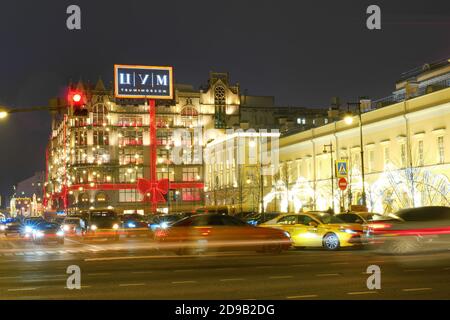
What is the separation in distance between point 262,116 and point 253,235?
9666 cm

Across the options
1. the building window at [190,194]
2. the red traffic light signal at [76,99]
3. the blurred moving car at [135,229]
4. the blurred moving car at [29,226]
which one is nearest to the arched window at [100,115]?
the building window at [190,194]

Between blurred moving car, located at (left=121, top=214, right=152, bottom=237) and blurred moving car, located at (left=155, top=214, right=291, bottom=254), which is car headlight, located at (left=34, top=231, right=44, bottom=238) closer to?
blurred moving car, located at (left=121, top=214, right=152, bottom=237)

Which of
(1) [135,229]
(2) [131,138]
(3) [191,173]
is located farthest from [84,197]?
(1) [135,229]

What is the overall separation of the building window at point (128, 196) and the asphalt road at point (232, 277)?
91.4 metres

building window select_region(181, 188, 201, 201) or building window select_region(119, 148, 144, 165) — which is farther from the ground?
building window select_region(119, 148, 144, 165)

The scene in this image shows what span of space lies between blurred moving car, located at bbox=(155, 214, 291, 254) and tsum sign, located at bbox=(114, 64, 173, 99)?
68.7 m

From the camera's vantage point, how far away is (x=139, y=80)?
305ft

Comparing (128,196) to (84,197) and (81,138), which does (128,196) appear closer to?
(84,197)

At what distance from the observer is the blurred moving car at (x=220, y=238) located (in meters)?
24.7

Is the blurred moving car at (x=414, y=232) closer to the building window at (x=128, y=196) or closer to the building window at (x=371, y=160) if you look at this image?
the building window at (x=371, y=160)

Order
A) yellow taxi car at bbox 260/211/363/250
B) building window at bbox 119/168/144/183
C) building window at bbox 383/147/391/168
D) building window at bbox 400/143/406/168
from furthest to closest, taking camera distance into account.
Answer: building window at bbox 119/168/144/183 → building window at bbox 383/147/391/168 → building window at bbox 400/143/406/168 → yellow taxi car at bbox 260/211/363/250

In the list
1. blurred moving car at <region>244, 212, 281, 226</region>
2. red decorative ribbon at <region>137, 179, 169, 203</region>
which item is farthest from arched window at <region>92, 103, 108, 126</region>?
blurred moving car at <region>244, 212, 281, 226</region>

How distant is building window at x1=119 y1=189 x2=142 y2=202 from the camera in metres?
114
